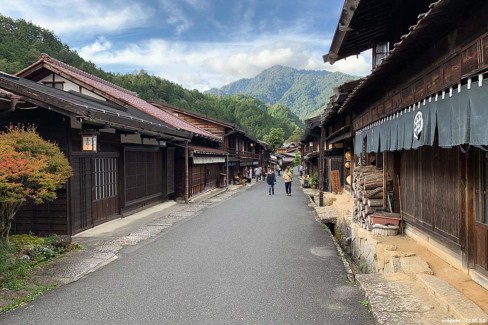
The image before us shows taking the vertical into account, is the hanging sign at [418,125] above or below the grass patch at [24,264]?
above

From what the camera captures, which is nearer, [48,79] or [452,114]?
[452,114]

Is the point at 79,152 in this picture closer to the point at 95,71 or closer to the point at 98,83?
the point at 98,83

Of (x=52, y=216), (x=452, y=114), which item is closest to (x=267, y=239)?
(x=52, y=216)

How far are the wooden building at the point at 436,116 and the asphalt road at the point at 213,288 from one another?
74.9 inches

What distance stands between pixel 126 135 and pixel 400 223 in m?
9.80

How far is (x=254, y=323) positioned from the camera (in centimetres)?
473

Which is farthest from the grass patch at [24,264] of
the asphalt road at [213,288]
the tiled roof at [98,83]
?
the tiled roof at [98,83]

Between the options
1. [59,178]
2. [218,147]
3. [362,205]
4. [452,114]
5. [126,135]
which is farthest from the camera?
[218,147]

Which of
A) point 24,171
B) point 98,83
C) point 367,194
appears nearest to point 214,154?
point 98,83

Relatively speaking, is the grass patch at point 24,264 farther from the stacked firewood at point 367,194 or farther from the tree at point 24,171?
the stacked firewood at point 367,194

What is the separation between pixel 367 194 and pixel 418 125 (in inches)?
→ 152

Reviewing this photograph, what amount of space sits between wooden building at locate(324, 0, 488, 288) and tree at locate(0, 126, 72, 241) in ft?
22.2

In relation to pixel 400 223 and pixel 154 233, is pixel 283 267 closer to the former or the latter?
pixel 400 223

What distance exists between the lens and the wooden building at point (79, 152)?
9.03m
